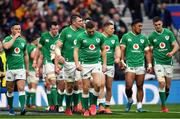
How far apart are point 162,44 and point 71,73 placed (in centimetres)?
312

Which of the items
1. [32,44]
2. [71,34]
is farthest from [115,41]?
[32,44]

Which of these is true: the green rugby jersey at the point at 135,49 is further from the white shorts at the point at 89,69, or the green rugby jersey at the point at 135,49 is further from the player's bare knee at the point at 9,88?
the player's bare knee at the point at 9,88

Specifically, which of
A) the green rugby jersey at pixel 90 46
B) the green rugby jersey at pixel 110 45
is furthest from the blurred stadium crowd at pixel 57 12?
the green rugby jersey at pixel 90 46

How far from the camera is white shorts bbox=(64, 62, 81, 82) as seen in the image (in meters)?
29.9

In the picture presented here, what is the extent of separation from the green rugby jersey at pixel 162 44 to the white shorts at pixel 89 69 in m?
2.94

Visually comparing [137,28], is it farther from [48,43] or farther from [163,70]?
[48,43]

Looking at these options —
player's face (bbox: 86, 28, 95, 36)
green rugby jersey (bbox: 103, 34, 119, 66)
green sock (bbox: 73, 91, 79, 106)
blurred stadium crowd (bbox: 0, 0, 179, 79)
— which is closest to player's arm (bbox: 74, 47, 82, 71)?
player's face (bbox: 86, 28, 95, 36)

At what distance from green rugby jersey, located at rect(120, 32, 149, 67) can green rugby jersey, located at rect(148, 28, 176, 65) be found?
474 mm

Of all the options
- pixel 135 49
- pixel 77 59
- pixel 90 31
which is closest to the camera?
pixel 77 59

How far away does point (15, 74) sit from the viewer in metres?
29.6

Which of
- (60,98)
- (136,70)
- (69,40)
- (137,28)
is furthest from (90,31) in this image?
(60,98)

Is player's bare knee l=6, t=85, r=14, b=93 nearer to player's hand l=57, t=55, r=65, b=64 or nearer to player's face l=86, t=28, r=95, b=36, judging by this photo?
player's hand l=57, t=55, r=65, b=64

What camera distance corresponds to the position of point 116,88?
122 ft

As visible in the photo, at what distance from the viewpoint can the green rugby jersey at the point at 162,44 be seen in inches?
1222
